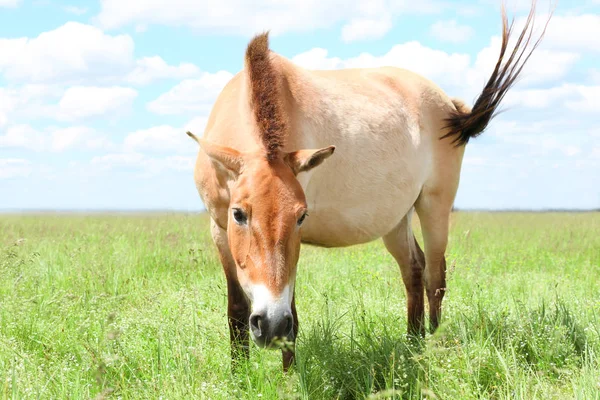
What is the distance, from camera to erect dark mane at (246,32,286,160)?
3783 millimetres

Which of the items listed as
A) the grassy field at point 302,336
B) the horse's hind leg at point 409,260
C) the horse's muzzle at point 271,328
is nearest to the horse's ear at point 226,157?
the horse's muzzle at point 271,328

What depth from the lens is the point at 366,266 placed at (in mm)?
8688

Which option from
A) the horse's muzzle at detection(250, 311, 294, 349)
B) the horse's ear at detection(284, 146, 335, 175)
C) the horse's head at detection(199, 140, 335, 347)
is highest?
the horse's ear at detection(284, 146, 335, 175)

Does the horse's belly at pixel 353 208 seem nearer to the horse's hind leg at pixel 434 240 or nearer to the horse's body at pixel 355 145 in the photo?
the horse's body at pixel 355 145

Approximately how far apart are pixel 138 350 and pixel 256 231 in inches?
74.5

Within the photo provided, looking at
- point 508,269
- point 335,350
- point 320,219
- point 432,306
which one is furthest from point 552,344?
point 508,269

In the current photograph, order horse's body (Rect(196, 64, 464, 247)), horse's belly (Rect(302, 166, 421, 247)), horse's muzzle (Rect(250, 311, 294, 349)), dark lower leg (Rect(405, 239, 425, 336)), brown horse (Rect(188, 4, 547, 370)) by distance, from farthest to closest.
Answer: dark lower leg (Rect(405, 239, 425, 336)), horse's belly (Rect(302, 166, 421, 247)), horse's body (Rect(196, 64, 464, 247)), brown horse (Rect(188, 4, 547, 370)), horse's muzzle (Rect(250, 311, 294, 349))

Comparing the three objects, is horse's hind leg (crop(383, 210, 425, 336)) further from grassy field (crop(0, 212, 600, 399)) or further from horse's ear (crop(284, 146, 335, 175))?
horse's ear (crop(284, 146, 335, 175))

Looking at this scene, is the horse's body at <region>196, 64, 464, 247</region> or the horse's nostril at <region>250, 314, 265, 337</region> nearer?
the horse's nostril at <region>250, 314, 265, 337</region>

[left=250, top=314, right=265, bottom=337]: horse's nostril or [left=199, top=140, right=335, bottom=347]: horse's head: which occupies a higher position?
[left=199, top=140, right=335, bottom=347]: horse's head

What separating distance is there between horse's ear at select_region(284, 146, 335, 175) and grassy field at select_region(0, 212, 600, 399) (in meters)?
1.31

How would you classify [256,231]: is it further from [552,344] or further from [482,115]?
[482,115]

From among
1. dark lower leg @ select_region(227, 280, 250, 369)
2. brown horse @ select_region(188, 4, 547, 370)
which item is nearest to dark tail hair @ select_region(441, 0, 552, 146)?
brown horse @ select_region(188, 4, 547, 370)

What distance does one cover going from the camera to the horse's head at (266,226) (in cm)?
319
